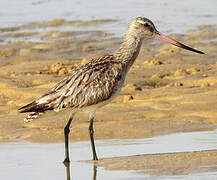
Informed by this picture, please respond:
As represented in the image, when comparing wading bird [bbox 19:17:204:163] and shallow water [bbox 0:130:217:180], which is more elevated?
wading bird [bbox 19:17:204:163]

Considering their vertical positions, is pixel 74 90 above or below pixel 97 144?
above

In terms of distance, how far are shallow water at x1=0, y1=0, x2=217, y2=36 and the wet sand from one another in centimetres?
100

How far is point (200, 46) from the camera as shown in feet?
58.5

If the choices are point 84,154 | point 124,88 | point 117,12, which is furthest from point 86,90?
point 117,12

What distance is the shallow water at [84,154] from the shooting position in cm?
809

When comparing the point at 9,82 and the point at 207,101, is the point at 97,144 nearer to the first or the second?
the point at 207,101

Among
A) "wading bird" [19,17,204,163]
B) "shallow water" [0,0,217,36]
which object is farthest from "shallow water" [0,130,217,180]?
"shallow water" [0,0,217,36]

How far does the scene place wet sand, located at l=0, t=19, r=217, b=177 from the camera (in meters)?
10.4

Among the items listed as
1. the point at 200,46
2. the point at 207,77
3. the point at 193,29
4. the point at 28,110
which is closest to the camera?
the point at 28,110

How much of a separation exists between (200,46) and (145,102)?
252 inches

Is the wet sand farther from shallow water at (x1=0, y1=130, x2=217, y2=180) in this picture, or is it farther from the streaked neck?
the streaked neck

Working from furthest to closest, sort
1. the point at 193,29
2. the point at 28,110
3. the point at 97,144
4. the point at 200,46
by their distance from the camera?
1. the point at 193,29
2. the point at 200,46
3. the point at 97,144
4. the point at 28,110

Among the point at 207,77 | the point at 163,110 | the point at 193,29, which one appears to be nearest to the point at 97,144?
the point at 163,110

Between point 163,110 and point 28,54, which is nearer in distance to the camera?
point 163,110
